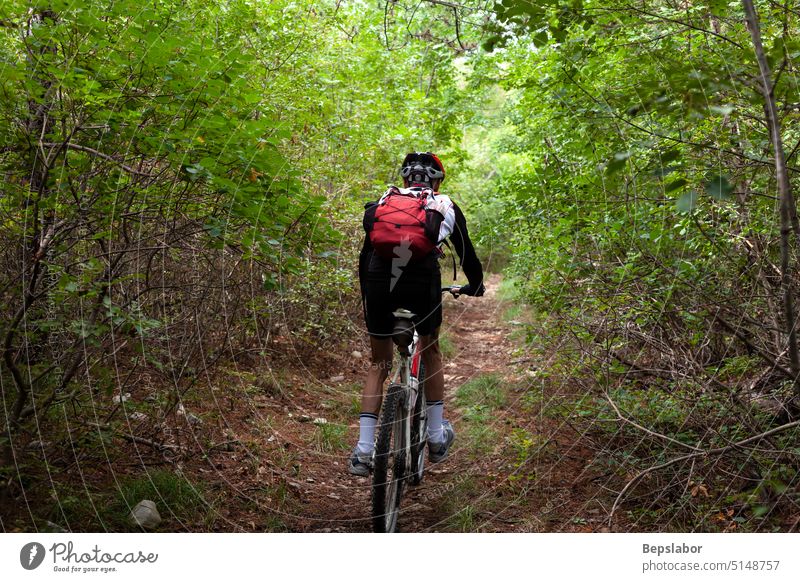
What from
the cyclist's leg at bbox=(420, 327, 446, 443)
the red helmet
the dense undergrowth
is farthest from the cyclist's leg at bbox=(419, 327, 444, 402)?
the red helmet

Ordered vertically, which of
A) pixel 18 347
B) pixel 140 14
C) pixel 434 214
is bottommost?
pixel 18 347

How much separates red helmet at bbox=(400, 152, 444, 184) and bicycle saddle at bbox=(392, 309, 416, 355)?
0.81 meters

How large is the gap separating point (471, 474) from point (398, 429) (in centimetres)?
118

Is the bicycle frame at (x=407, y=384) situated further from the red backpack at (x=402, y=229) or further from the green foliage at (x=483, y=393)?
the green foliage at (x=483, y=393)

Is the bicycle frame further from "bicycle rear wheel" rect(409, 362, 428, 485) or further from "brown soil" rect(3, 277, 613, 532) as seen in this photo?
"brown soil" rect(3, 277, 613, 532)

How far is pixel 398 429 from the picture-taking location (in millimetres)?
3625

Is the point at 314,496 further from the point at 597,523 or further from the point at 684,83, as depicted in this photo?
the point at 684,83

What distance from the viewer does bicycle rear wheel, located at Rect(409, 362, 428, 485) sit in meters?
4.00

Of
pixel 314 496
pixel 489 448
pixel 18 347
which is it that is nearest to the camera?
pixel 18 347

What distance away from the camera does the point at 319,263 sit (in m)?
6.62

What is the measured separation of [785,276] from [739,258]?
122cm

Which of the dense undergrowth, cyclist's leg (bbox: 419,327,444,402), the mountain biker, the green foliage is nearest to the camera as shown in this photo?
the dense undergrowth

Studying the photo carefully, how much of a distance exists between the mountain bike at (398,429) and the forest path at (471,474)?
0.34 m
